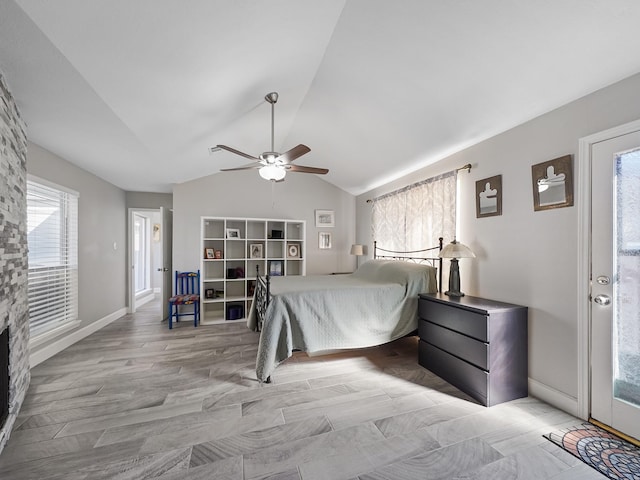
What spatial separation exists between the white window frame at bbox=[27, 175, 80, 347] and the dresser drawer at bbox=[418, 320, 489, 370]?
14.0 feet

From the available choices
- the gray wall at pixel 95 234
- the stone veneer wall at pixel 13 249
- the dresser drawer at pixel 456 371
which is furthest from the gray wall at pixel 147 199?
the dresser drawer at pixel 456 371

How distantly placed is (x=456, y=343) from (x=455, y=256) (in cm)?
84

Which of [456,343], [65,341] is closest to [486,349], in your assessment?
[456,343]

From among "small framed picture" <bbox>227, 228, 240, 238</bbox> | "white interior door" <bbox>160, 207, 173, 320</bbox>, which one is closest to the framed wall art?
"small framed picture" <bbox>227, 228, 240, 238</bbox>

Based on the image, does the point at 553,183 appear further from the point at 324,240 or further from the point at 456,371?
the point at 324,240

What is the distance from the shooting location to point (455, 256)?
265cm

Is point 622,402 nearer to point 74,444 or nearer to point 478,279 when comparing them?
point 478,279

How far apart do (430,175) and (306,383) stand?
116 inches

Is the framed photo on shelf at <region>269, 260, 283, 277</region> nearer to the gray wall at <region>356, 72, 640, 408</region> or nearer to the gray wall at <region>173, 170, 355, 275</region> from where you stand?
the gray wall at <region>173, 170, 355, 275</region>

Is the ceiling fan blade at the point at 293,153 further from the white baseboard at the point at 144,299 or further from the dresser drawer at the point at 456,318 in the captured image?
the white baseboard at the point at 144,299

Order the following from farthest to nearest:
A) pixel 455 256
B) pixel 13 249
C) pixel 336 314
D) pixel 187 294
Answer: pixel 187 294, pixel 336 314, pixel 455 256, pixel 13 249

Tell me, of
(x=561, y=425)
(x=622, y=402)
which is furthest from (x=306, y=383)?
(x=622, y=402)

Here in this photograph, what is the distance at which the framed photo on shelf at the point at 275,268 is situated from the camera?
497 cm

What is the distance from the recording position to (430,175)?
137 inches
